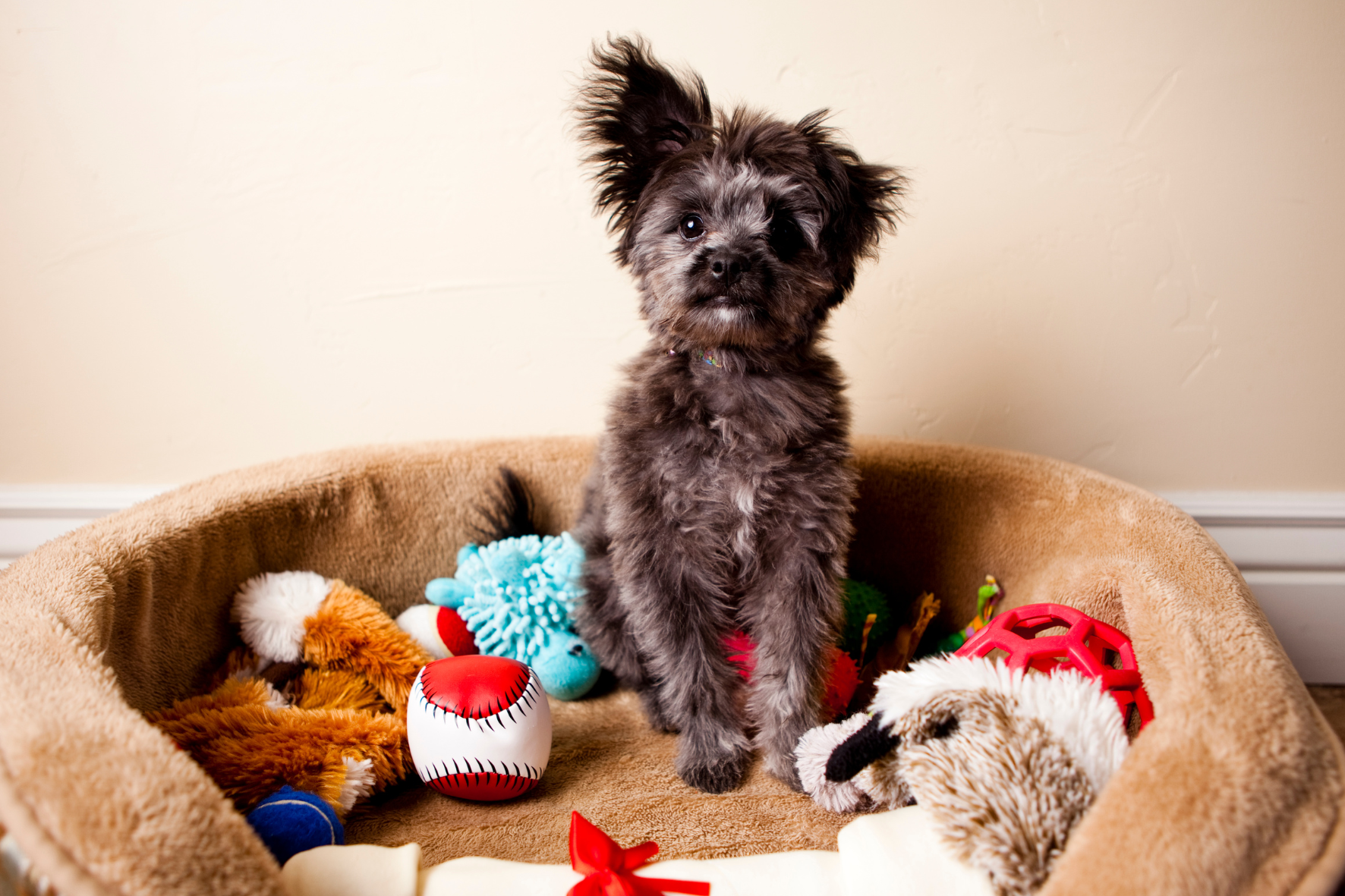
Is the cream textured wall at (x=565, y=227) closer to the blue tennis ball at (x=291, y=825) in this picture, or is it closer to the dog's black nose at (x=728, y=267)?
the dog's black nose at (x=728, y=267)

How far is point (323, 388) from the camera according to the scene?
2.15 m

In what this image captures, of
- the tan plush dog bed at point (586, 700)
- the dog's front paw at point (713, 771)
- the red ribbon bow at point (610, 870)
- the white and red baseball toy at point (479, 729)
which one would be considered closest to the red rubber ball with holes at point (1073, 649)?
the tan plush dog bed at point (586, 700)

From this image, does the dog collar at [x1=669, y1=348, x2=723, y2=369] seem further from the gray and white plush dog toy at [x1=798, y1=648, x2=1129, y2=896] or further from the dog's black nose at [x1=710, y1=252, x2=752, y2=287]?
the gray and white plush dog toy at [x1=798, y1=648, x2=1129, y2=896]

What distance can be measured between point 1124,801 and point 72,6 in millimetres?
2681

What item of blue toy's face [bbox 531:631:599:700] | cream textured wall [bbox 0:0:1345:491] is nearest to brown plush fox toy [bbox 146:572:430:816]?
blue toy's face [bbox 531:631:599:700]

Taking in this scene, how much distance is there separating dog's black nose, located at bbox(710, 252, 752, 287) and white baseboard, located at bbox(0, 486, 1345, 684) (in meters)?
1.60

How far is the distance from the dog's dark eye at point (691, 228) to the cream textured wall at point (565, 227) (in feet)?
2.36

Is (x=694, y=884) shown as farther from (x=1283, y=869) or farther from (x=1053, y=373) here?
(x=1053, y=373)

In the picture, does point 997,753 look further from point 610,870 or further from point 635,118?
point 635,118

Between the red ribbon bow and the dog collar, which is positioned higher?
the dog collar

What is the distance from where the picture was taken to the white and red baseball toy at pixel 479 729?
1217 mm

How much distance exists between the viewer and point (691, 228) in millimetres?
1368

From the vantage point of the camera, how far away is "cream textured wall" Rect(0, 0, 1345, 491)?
6.21 ft

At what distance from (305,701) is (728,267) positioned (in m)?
1.15
